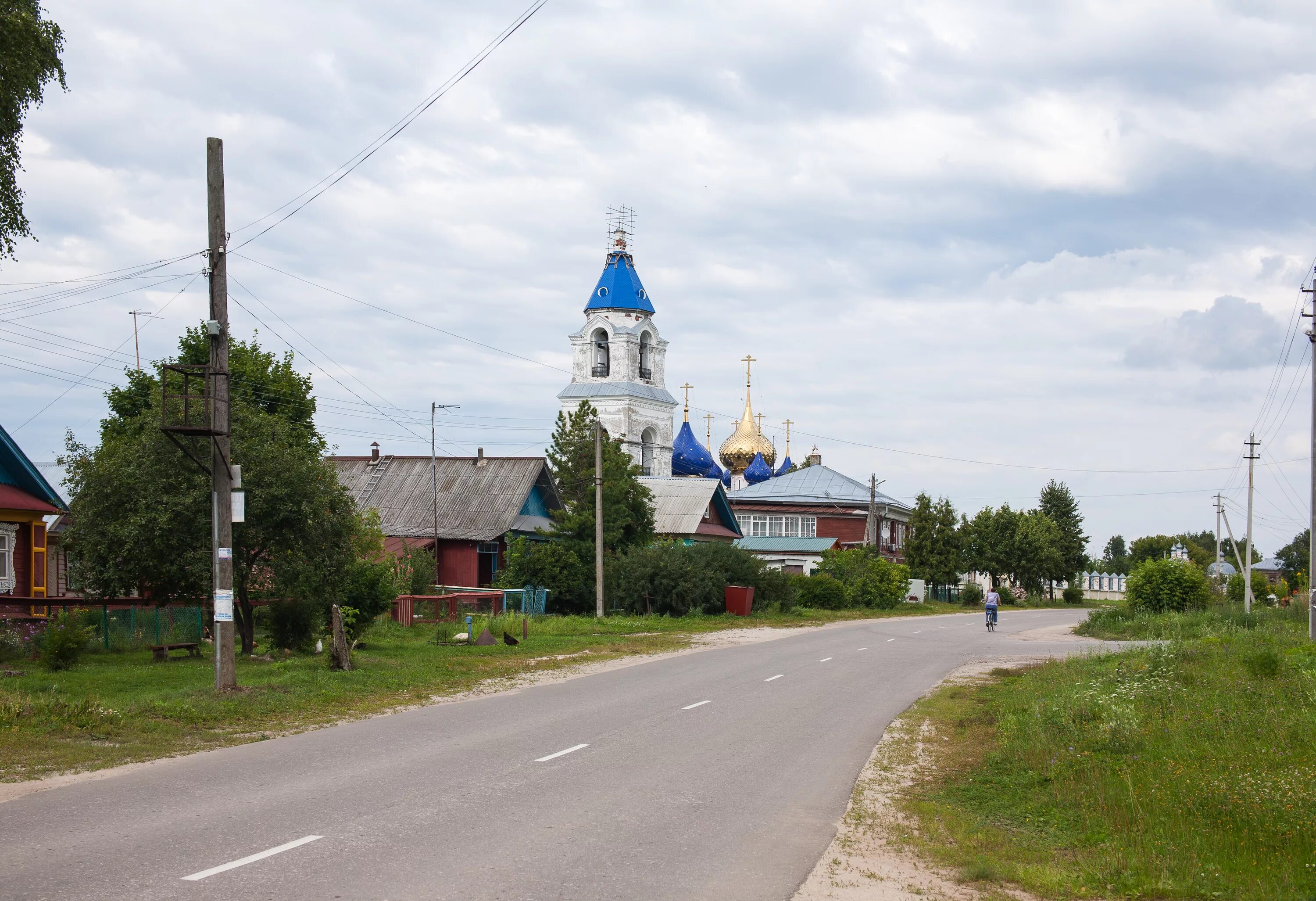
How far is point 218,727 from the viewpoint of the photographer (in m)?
14.4

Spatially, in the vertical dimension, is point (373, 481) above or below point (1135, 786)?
above

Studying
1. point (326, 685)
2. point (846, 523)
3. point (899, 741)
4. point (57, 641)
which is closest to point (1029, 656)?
point (899, 741)

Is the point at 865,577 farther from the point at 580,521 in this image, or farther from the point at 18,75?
the point at 18,75

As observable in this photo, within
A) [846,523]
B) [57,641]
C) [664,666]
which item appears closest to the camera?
[57,641]

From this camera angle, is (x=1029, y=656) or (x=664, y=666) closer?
(x=664, y=666)

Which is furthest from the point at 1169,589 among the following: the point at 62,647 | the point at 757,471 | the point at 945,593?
the point at 757,471

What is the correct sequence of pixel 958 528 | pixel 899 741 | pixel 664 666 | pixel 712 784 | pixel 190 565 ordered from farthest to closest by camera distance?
1. pixel 958 528
2. pixel 664 666
3. pixel 190 565
4. pixel 899 741
5. pixel 712 784

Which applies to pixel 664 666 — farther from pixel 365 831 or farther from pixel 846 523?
pixel 846 523

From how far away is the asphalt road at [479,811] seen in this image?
23.7 feet

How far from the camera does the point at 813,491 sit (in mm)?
86375

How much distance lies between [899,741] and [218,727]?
28.0ft

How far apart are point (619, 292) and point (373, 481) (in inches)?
1594

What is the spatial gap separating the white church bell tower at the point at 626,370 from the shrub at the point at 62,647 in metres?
65.6

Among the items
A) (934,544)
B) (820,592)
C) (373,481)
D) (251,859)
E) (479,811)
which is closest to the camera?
(251,859)
